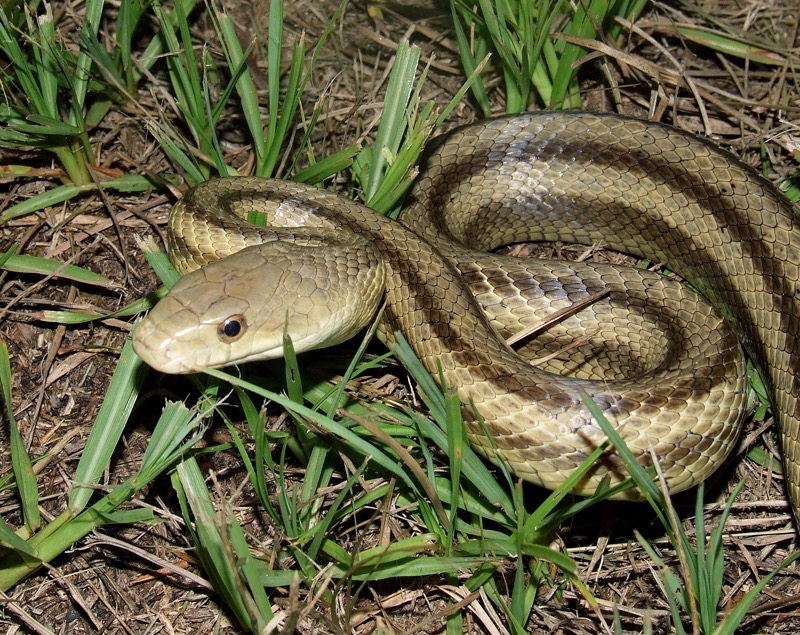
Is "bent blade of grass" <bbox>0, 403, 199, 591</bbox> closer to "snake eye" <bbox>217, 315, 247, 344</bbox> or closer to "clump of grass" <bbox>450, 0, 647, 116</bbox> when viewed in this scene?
"snake eye" <bbox>217, 315, 247, 344</bbox>

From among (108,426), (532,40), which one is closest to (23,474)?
(108,426)

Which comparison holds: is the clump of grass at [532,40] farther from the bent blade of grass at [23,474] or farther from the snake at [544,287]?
the bent blade of grass at [23,474]

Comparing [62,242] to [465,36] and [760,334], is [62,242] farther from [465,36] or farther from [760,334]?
[760,334]

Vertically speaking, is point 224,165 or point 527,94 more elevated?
point 527,94

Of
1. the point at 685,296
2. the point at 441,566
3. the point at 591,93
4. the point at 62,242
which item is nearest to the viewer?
the point at 441,566

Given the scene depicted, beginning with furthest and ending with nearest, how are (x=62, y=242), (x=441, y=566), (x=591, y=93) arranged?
(x=591, y=93) → (x=62, y=242) → (x=441, y=566)

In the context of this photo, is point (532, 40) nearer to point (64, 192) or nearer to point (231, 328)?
point (231, 328)

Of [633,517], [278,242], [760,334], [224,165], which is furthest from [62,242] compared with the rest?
[760,334]

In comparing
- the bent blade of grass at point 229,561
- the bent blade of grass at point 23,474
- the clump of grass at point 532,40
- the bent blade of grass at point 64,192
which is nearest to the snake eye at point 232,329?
the bent blade of grass at point 229,561
